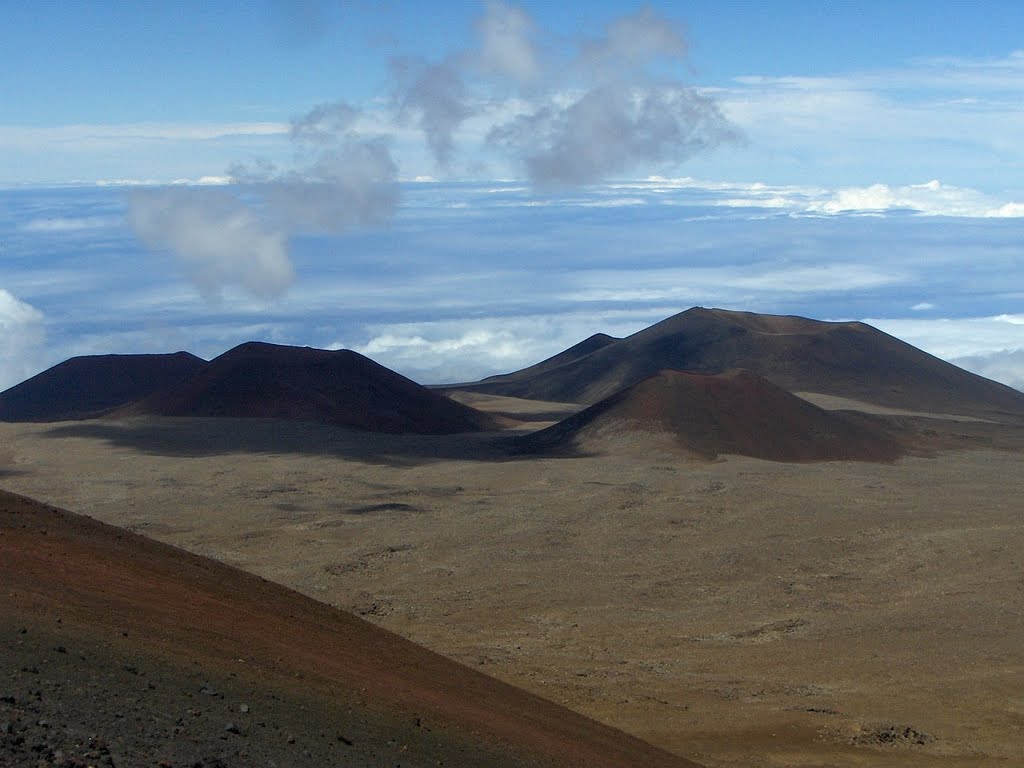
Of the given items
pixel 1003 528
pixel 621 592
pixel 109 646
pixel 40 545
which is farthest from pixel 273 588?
pixel 1003 528

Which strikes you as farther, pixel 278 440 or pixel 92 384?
pixel 92 384

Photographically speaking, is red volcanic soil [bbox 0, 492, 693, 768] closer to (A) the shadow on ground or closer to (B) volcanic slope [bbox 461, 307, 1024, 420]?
(A) the shadow on ground

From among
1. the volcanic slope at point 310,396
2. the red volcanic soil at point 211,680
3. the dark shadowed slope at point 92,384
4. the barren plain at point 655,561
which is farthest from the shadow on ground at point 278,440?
the red volcanic soil at point 211,680

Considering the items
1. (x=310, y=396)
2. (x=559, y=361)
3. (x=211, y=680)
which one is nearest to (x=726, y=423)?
(x=310, y=396)

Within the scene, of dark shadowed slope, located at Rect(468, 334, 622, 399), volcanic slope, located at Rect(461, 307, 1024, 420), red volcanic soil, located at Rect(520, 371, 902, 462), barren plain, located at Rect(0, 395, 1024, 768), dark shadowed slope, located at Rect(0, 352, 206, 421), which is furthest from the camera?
dark shadowed slope, located at Rect(468, 334, 622, 399)

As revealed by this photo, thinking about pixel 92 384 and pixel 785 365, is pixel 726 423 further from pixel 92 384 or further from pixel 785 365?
pixel 92 384

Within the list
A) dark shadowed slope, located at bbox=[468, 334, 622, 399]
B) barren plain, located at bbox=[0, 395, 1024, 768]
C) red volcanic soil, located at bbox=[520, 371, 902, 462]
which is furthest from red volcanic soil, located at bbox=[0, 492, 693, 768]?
dark shadowed slope, located at bbox=[468, 334, 622, 399]

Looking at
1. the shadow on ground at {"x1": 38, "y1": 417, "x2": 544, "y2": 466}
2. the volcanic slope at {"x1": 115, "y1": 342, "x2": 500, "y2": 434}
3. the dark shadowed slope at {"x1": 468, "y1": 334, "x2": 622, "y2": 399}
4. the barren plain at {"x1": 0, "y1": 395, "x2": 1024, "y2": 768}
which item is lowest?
the barren plain at {"x1": 0, "y1": 395, "x2": 1024, "y2": 768}

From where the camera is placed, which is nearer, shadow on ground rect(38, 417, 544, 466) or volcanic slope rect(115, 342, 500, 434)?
shadow on ground rect(38, 417, 544, 466)
